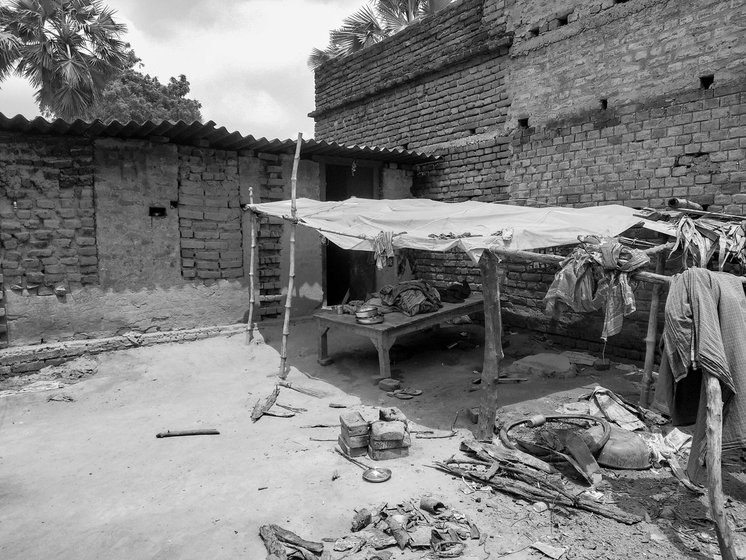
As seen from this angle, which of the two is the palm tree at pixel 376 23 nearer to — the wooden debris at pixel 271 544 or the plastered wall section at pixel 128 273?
the plastered wall section at pixel 128 273

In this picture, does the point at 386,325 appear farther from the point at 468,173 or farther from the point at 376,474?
the point at 468,173

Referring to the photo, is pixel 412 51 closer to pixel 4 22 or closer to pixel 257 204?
pixel 257 204

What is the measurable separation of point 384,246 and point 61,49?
10.8 meters

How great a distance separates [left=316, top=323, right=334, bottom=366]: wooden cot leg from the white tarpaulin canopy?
1458mm

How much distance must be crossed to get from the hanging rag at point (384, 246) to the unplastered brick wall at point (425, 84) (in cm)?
414

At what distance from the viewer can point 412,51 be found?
9.80m

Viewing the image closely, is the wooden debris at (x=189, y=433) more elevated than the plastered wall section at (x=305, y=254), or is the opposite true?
the plastered wall section at (x=305, y=254)

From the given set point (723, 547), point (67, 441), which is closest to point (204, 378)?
point (67, 441)

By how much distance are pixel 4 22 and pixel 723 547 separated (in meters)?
14.9

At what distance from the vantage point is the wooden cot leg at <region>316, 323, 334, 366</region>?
683 centimetres

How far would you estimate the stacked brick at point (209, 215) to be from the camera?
23.9 feet

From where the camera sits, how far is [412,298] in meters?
6.71

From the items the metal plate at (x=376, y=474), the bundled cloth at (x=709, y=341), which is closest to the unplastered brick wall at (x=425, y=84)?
the bundled cloth at (x=709, y=341)

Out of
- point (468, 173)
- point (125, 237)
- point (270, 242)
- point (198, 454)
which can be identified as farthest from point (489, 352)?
point (125, 237)
